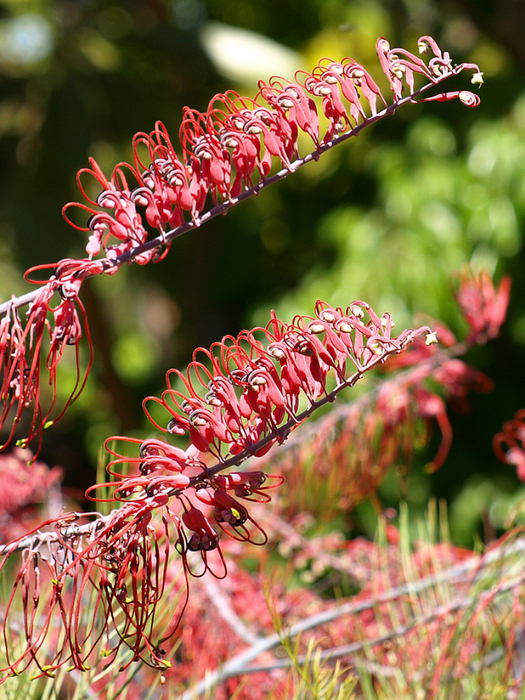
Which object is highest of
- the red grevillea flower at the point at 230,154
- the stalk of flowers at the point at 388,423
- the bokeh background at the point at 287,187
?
the bokeh background at the point at 287,187

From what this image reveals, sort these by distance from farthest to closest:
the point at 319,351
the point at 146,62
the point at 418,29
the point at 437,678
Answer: the point at 146,62, the point at 418,29, the point at 437,678, the point at 319,351

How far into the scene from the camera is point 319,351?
1.14 ft

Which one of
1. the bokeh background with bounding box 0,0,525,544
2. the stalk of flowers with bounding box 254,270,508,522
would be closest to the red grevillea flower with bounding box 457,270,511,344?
the stalk of flowers with bounding box 254,270,508,522

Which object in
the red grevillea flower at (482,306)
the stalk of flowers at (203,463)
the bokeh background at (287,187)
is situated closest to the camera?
the stalk of flowers at (203,463)

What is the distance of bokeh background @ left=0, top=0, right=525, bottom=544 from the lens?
1883 mm

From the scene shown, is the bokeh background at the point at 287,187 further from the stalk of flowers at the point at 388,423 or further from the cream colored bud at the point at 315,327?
the cream colored bud at the point at 315,327

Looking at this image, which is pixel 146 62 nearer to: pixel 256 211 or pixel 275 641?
pixel 256 211

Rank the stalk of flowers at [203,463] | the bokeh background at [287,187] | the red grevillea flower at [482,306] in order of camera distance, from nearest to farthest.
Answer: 1. the stalk of flowers at [203,463]
2. the red grevillea flower at [482,306]
3. the bokeh background at [287,187]

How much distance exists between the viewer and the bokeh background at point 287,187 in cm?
188

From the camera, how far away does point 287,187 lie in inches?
110

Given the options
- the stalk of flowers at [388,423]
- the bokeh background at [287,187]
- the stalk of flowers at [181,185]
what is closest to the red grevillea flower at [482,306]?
the stalk of flowers at [388,423]

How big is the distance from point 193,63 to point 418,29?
3.12 ft

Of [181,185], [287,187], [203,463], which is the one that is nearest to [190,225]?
[181,185]

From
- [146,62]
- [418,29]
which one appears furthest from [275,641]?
[146,62]
